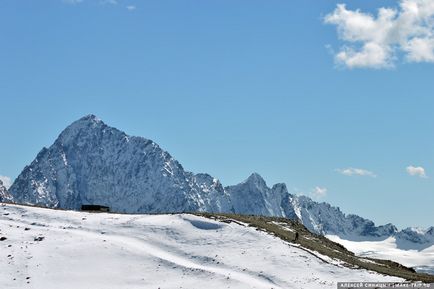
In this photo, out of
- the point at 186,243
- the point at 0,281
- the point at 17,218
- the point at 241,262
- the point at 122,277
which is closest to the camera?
the point at 0,281

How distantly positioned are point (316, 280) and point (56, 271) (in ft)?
69.6

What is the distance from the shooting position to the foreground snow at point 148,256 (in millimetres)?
53906

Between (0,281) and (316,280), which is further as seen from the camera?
(316,280)

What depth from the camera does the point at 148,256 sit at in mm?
59219

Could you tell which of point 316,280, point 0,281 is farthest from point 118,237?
point 316,280

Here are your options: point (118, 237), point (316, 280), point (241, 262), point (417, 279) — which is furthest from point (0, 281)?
point (417, 279)

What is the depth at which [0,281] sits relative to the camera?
51.0 meters

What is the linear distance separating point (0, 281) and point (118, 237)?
15.6 metres

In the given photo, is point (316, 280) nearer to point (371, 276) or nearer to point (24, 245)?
point (371, 276)

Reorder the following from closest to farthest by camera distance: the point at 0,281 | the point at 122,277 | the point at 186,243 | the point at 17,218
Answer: the point at 0,281 → the point at 122,277 → the point at 186,243 → the point at 17,218

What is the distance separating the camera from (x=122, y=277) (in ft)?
180

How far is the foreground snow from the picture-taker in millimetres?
53906

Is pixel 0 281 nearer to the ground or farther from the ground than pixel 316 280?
nearer to the ground

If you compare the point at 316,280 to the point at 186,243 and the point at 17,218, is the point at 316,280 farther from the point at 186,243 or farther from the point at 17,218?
the point at 17,218
